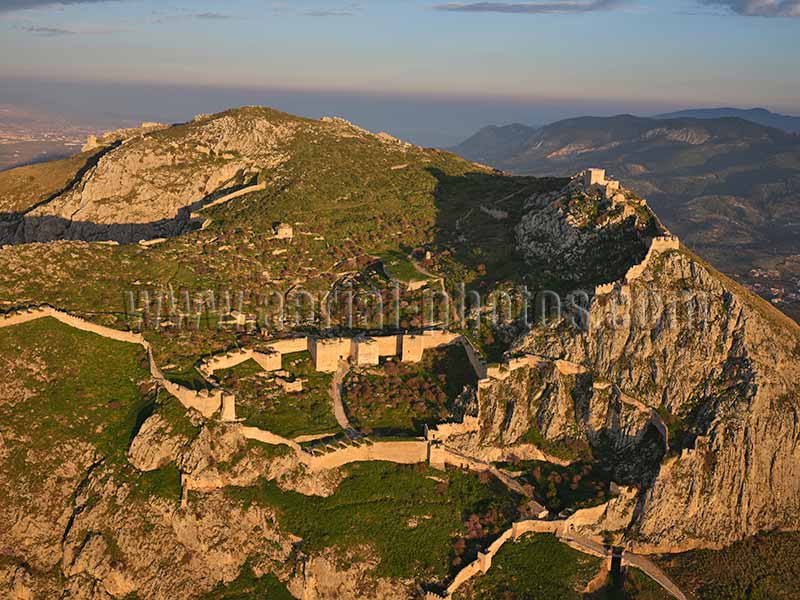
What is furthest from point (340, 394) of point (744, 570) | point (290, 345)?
point (744, 570)

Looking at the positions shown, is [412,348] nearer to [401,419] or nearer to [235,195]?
[401,419]

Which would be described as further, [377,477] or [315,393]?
[315,393]

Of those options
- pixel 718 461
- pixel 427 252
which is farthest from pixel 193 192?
pixel 718 461

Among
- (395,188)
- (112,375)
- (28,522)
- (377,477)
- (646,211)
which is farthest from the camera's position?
(395,188)

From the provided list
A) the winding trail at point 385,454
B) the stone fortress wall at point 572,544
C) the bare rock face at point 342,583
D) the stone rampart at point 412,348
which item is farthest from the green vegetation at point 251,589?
the stone rampart at point 412,348

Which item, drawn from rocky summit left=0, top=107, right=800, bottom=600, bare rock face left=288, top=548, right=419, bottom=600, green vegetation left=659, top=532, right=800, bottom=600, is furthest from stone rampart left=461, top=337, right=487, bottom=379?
bare rock face left=288, top=548, right=419, bottom=600

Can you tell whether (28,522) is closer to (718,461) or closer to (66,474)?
(66,474)

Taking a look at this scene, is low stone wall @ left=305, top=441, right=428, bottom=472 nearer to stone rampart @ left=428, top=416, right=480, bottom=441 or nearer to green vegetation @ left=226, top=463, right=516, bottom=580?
green vegetation @ left=226, top=463, right=516, bottom=580

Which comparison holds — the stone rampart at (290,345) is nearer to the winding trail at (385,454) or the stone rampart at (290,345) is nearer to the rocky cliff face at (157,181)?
the winding trail at (385,454)
